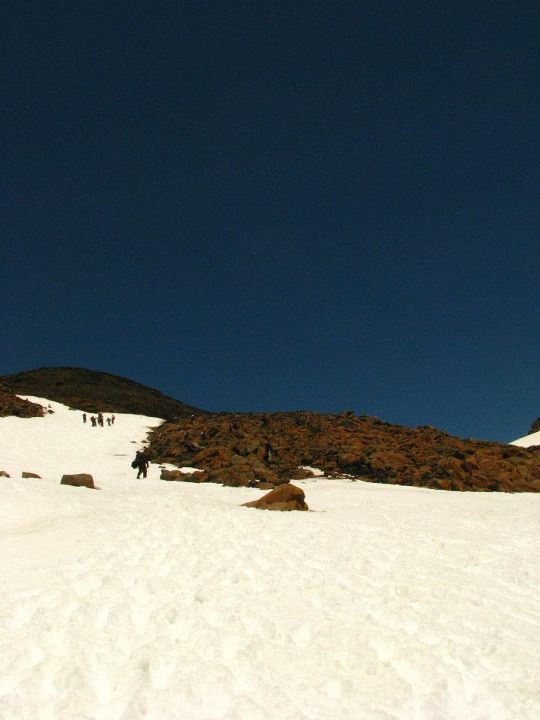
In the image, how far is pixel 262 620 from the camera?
610 centimetres

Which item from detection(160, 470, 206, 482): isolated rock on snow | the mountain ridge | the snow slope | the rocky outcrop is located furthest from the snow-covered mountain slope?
the snow slope

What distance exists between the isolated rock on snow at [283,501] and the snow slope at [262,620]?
3.02 meters

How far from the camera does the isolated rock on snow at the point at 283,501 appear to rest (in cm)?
1642

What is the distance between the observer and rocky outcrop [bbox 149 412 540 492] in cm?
2516

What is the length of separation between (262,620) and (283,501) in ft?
35.1

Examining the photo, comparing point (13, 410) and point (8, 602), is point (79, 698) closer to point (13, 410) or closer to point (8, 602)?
point (8, 602)

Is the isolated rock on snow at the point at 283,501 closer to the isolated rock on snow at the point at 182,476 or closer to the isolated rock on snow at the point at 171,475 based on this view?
the isolated rock on snow at the point at 182,476

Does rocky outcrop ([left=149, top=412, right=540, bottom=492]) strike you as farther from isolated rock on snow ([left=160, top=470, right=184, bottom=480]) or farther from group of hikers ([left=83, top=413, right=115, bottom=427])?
group of hikers ([left=83, top=413, right=115, bottom=427])

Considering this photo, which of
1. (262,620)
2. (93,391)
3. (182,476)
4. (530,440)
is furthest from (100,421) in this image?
(530,440)

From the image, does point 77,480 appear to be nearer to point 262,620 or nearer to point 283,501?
point 283,501

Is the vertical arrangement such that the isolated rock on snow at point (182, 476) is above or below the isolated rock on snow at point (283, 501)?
above

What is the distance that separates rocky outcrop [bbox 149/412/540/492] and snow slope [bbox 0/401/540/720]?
1258cm

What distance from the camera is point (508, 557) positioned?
992 centimetres

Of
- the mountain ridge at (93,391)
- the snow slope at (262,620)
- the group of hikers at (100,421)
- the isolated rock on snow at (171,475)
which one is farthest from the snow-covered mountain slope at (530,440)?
the snow slope at (262,620)
